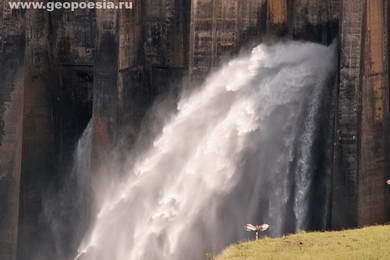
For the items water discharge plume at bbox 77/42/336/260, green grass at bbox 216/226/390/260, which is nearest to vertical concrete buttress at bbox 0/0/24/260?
water discharge plume at bbox 77/42/336/260

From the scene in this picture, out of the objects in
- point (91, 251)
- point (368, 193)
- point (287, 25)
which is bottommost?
point (91, 251)

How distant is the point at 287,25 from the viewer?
122ft

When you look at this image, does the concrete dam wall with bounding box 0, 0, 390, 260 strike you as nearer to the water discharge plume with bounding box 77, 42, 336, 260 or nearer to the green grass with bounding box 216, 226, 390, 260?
the water discharge plume with bounding box 77, 42, 336, 260

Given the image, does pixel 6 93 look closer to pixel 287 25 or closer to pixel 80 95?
pixel 80 95

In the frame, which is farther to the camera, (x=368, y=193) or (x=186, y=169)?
(x=186, y=169)

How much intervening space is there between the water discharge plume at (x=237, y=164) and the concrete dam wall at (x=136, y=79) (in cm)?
98

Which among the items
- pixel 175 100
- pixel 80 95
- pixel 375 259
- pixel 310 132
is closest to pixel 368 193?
pixel 310 132

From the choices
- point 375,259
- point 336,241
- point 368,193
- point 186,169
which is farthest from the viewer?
point 186,169

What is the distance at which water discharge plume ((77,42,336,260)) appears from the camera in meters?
36.4

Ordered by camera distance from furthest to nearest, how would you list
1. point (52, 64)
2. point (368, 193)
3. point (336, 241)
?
point (52, 64) → point (368, 193) → point (336, 241)

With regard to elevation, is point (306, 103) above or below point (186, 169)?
above

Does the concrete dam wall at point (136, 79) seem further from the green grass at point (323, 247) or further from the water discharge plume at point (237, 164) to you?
the green grass at point (323, 247)

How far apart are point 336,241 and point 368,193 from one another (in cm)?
413

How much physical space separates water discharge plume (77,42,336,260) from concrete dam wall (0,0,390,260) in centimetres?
98
